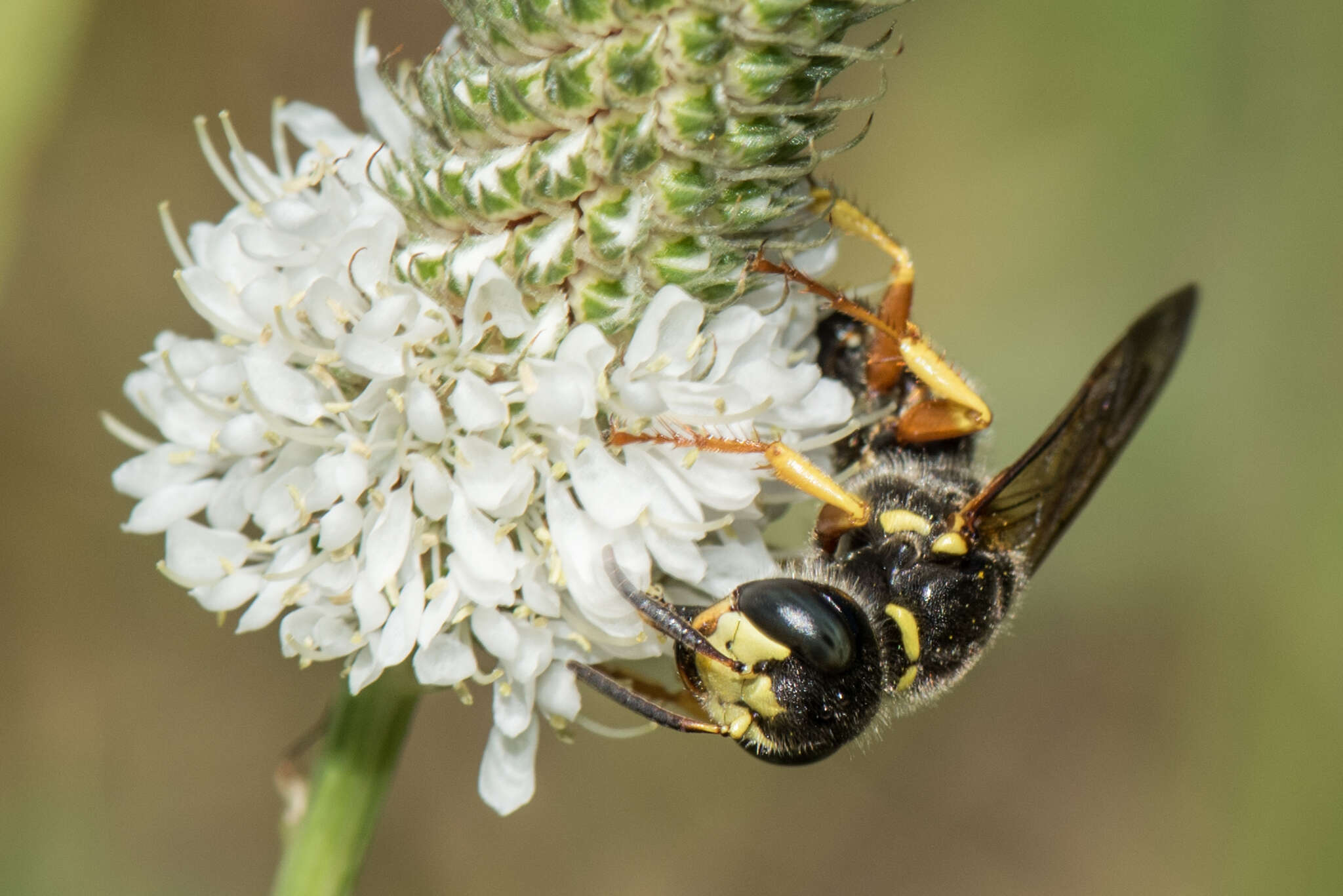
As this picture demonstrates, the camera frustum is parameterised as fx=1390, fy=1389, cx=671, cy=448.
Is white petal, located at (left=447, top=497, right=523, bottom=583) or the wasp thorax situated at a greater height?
white petal, located at (left=447, top=497, right=523, bottom=583)

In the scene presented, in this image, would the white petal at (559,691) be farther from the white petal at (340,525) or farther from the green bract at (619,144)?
the green bract at (619,144)

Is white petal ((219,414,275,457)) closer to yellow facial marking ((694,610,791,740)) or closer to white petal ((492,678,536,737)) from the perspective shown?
white petal ((492,678,536,737))

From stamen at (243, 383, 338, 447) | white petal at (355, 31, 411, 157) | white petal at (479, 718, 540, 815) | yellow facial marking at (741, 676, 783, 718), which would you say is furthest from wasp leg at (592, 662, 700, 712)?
white petal at (355, 31, 411, 157)

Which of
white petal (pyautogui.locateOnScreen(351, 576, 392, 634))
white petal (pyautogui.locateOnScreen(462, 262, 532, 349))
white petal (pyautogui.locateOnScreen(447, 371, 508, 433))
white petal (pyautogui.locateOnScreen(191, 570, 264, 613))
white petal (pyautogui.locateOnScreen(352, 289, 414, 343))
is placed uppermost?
white petal (pyautogui.locateOnScreen(352, 289, 414, 343))

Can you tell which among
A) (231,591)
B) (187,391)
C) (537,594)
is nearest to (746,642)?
(537,594)

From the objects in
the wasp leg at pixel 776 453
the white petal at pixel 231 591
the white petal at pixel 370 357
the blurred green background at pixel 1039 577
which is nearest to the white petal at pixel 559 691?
the wasp leg at pixel 776 453

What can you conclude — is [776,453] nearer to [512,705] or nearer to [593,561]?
[593,561]

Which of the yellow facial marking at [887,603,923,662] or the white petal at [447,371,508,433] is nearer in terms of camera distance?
the white petal at [447,371,508,433]
